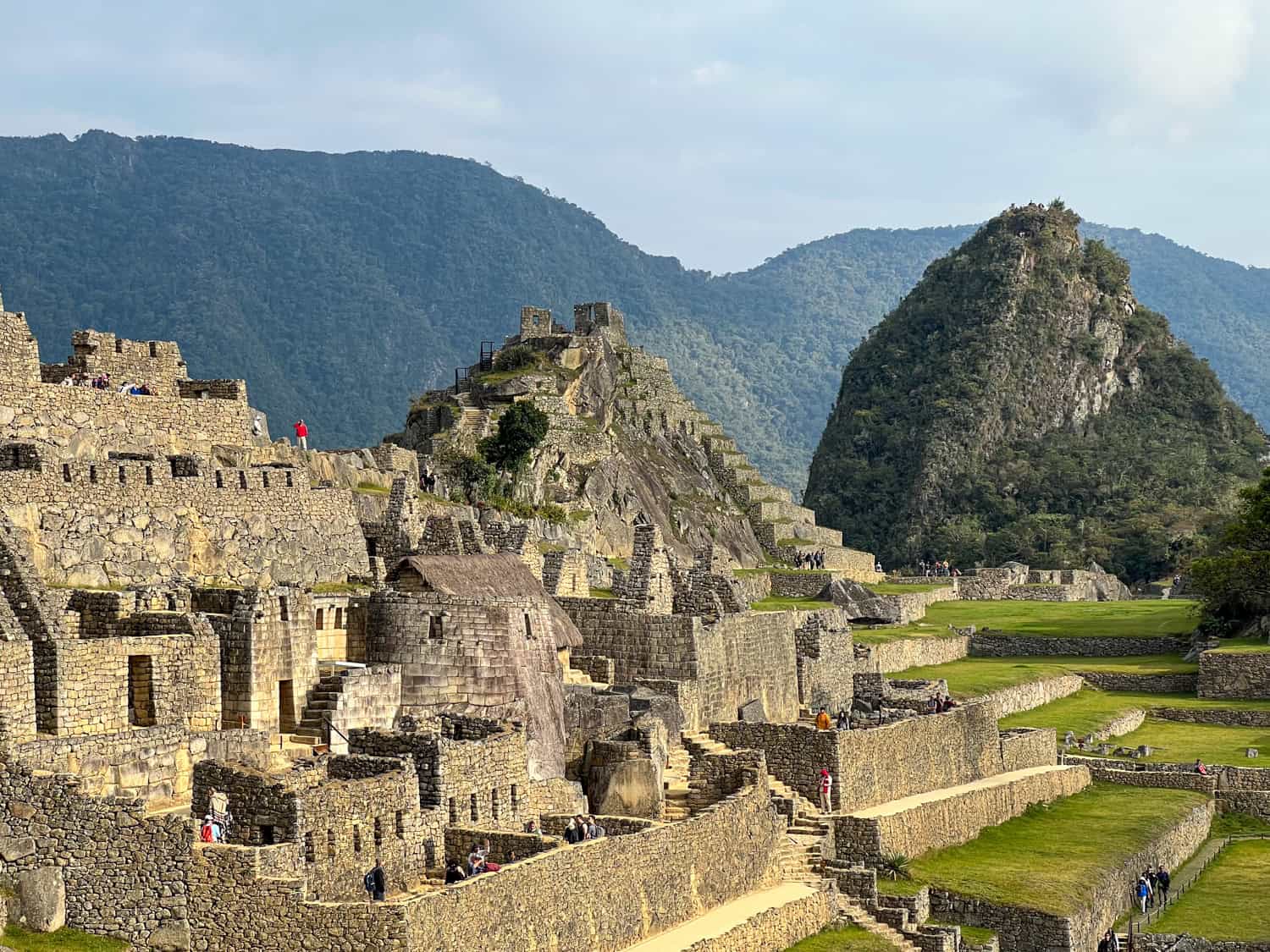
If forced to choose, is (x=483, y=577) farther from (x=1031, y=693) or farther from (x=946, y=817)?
(x=1031, y=693)

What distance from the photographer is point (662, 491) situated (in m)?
77.9

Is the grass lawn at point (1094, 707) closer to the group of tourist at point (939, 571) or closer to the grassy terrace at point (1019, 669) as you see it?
the grassy terrace at point (1019, 669)

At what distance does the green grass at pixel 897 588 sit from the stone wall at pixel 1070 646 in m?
5.22

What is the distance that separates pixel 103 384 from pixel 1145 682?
36.3 meters

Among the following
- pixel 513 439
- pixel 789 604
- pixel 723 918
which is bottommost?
pixel 723 918

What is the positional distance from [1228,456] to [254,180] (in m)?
67.8

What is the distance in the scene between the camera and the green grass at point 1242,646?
206ft

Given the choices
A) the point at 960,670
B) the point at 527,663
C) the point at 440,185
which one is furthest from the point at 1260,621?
the point at 440,185

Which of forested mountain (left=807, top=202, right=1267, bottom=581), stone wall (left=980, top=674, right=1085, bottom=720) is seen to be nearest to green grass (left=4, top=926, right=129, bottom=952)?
stone wall (left=980, top=674, right=1085, bottom=720)

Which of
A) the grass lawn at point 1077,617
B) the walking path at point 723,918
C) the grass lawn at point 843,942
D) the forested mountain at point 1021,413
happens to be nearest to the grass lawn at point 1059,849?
the grass lawn at point 843,942

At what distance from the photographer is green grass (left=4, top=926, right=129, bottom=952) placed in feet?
73.8

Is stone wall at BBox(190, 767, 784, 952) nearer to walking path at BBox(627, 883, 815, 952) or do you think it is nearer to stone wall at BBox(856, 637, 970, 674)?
walking path at BBox(627, 883, 815, 952)

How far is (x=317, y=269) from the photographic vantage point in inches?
5340

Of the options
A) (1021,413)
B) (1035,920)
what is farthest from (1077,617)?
(1021,413)
